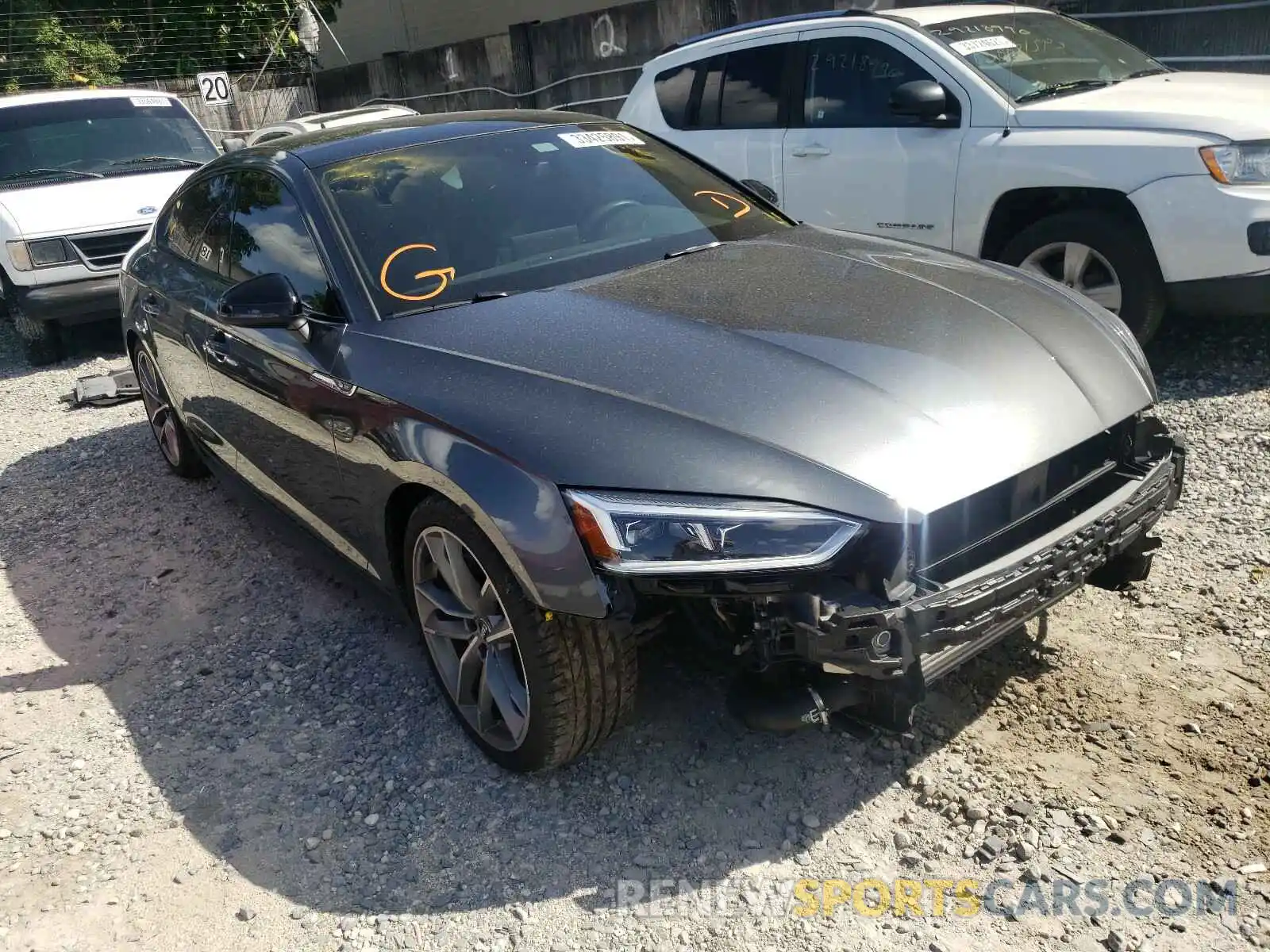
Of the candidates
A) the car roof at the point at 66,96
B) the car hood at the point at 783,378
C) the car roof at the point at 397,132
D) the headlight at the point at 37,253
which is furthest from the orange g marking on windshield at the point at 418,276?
the car roof at the point at 66,96

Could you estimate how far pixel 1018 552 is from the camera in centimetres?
258

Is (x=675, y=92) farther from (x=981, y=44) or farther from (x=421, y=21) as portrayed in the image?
(x=421, y=21)

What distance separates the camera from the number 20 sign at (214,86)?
1466cm

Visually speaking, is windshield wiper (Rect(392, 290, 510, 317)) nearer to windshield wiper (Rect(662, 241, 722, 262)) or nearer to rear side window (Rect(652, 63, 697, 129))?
windshield wiper (Rect(662, 241, 722, 262))

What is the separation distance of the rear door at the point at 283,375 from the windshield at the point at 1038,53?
3841 mm

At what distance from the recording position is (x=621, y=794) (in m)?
2.95

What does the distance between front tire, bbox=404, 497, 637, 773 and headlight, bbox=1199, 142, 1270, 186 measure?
3807 mm

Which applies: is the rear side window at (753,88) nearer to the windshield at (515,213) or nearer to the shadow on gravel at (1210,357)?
the shadow on gravel at (1210,357)

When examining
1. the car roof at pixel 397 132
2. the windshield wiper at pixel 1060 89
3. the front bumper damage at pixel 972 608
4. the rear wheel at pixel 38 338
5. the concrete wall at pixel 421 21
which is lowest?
the rear wheel at pixel 38 338

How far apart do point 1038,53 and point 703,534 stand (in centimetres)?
484

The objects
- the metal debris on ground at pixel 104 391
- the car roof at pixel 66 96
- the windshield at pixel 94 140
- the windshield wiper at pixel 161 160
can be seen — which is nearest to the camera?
the metal debris on ground at pixel 104 391

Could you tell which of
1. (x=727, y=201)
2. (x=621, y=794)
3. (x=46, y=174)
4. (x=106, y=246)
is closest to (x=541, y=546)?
(x=621, y=794)

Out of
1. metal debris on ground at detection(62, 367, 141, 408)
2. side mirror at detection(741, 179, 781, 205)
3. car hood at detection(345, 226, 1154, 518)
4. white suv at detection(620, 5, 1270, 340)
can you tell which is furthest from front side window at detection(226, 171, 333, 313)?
metal debris on ground at detection(62, 367, 141, 408)

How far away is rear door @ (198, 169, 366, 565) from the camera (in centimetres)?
337
